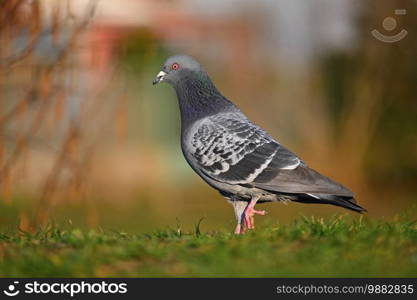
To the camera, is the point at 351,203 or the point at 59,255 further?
the point at 351,203

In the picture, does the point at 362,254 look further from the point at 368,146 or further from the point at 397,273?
the point at 368,146

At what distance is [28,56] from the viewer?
7352 mm

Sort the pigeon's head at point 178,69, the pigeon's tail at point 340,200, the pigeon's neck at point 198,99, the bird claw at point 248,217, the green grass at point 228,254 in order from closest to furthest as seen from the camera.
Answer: the green grass at point 228,254 < the pigeon's tail at point 340,200 < the bird claw at point 248,217 < the pigeon's neck at point 198,99 < the pigeon's head at point 178,69

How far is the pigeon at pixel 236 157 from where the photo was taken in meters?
6.19

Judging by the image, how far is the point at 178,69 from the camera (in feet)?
22.6

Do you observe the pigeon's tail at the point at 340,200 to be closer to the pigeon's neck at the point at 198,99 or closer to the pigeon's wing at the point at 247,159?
the pigeon's wing at the point at 247,159

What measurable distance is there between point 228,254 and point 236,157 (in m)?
1.70

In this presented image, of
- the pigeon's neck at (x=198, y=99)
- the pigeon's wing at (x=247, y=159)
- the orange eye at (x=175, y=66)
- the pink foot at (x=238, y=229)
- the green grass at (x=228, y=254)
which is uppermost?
the orange eye at (x=175, y=66)

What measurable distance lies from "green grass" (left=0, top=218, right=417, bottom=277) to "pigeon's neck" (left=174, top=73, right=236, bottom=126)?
54.7 inches

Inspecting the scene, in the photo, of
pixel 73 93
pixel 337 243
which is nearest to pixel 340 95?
pixel 73 93

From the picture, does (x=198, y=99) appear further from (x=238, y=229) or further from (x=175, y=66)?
(x=238, y=229)

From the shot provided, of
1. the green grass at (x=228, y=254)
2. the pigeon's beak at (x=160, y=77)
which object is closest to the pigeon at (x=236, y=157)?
the pigeon's beak at (x=160, y=77)

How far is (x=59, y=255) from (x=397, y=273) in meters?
2.39

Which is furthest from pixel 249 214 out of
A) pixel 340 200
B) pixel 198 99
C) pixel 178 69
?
pixel 178 69
